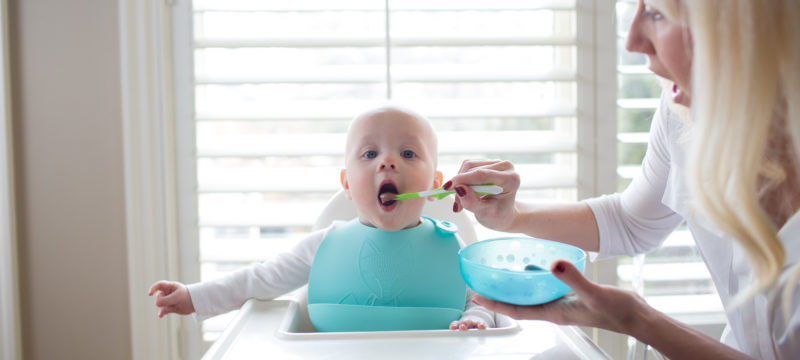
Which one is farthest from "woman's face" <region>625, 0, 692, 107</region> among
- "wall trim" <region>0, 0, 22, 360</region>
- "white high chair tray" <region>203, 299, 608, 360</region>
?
"wall trim" <region>0, 0, 22, 360</region>

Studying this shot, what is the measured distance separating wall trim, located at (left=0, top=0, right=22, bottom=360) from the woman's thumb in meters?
A: 1.46

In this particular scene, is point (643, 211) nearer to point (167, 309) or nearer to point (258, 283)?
point (258, 283)

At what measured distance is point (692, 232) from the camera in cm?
107

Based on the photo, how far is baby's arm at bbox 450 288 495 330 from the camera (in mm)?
1053

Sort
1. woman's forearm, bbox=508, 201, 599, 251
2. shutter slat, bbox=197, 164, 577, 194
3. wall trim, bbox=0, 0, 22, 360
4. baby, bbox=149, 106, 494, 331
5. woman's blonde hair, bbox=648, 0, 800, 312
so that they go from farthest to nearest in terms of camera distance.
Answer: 1. shutter slat, bbox=197, 164, 577, 194
2. wall trim, bbox=0, 0, 22, 360
3. woman's forearm, bbox=508, 201, 599, 251
4. baby, bbox=149, 106, 494, 331
5. woman's blonde hair, bbox=648, 0, 800, 312

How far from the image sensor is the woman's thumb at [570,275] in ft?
2.60

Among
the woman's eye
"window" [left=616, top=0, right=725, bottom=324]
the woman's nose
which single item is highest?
the woman's eye

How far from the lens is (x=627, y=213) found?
1.31 metres

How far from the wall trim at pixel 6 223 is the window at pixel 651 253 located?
5.45ft

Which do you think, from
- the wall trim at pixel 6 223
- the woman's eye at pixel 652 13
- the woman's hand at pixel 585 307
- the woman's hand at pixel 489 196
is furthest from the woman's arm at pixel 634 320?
the wall trim at pixel 6 223

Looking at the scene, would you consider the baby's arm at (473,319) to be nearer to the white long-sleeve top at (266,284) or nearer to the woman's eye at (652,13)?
the white long-sleeve top at (266,284)

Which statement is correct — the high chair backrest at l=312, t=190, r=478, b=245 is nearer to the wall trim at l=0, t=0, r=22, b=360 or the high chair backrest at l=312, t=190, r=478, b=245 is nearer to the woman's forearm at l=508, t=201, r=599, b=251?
the woman's forearm at l=508, t=201, r=599, b=251

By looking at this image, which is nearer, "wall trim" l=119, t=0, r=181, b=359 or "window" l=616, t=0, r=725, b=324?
"wall trim" l=119, t=0, r=181, b=359

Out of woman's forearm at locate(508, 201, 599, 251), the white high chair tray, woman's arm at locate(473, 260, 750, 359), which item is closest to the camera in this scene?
woman's arm at locate(473, 260, 750, 359)
